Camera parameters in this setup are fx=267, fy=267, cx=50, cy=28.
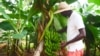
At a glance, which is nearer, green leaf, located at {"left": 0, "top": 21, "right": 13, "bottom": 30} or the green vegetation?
the green vegetation

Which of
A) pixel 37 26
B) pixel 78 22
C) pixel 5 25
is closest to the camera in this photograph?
pixel 78 22

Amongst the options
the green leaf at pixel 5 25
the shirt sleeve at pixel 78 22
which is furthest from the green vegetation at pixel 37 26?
the shirt sleeve at pixel 78 22

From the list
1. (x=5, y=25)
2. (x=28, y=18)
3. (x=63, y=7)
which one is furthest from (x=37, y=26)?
(x=5, y=25)

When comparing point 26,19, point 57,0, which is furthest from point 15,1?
point 57,0

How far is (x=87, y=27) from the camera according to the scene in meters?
2.09

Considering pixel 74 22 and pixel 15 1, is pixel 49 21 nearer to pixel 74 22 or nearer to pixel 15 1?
pixel 74 22

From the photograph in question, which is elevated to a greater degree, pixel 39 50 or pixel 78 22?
pixel 78 22

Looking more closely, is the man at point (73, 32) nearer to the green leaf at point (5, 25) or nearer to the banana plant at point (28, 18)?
the banana plant at point (28, 18)

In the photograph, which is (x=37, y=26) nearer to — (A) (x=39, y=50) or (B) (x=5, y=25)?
(A) (x=39, y=50)

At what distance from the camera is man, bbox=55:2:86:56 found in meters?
1.68

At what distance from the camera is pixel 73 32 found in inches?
67.9

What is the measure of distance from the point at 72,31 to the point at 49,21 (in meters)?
0.17

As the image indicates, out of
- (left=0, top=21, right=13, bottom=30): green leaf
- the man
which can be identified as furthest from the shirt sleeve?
(left=0, top=21, right=13, bottom=30): green leaf

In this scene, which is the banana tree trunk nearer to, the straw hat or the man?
the man
